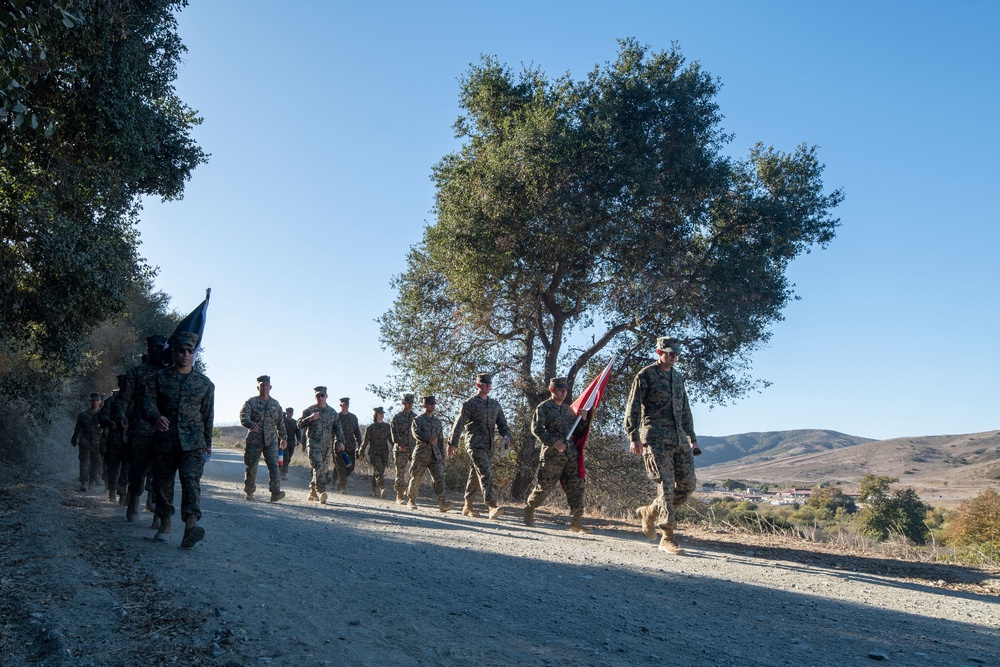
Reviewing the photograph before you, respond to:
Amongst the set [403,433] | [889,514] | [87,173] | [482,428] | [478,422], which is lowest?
[889,514]

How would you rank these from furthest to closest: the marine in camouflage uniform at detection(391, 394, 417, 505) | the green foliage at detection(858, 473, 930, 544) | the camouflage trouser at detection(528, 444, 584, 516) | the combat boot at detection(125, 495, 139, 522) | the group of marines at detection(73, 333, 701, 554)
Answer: the green foliage at detection(858, 473, 930, 544)
the marine in camouflage uniform at detection(391, 394, 417, 505)
the camouflage trouser at detection(528, 444, 584, 516)
the combat boot at detection(125, 495, 139, 522)
the group of marines at detection(73, 333, 701, 554)

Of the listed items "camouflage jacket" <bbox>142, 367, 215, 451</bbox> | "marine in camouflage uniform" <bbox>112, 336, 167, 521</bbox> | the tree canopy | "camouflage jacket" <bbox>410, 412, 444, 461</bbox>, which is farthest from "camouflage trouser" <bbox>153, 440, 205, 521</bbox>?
"camouflage jacket" <bbox>410, 412, 444, 461</bbox>

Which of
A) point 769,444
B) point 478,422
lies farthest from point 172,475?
point 769,444

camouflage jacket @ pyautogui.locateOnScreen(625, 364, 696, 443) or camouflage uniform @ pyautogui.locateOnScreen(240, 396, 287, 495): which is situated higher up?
camouflage jacket @ pyautogui.locateOnScreen(625, 364, 696, 443)

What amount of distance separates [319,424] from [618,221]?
8.29 metres

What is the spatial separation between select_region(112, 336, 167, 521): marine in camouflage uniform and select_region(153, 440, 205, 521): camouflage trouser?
0.53 m

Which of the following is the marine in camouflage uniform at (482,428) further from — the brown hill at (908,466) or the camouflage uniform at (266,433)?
the brown hill at (908,466)

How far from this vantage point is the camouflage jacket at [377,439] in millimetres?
18641

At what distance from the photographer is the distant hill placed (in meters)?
116

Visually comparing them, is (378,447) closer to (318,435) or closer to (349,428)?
(349,428)

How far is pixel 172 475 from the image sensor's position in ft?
26.4

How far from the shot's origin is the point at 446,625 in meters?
4.72

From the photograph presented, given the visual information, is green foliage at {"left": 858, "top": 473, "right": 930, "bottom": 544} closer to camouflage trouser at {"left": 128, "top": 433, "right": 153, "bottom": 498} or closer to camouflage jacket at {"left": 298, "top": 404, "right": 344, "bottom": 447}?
camouflage jacket at {"left": 298, "top": 404, "right": 344, "bottom": 447}

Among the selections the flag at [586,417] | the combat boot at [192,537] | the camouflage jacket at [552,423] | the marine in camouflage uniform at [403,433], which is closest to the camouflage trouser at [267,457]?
the marine in camouflage uniform at [403,433]
